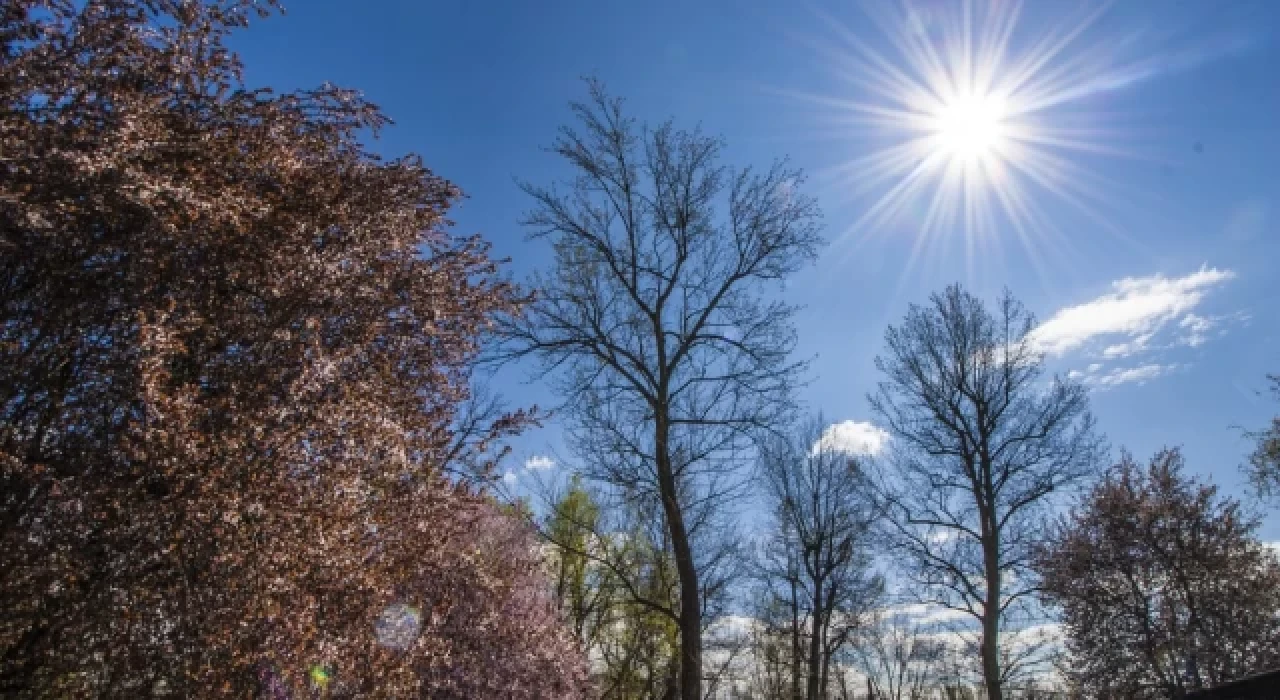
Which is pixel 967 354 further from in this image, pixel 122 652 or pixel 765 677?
pixel 765 677

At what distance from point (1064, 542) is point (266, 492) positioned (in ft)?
50.0

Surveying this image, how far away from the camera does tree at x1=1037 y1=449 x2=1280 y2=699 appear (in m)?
12.0

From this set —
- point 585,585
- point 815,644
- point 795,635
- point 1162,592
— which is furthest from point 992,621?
point 585,585

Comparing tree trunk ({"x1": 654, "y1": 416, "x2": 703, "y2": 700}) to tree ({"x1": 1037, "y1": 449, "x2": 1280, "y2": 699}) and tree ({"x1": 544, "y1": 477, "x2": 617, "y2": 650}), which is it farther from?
tree ({"x1": 544, "y1": 477, "x2": 617, "y2": 650})

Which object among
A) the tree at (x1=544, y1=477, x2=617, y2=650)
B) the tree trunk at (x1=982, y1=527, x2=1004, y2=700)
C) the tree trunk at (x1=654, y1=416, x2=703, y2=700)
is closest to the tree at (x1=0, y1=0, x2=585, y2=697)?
the tree trunk at (x1=654, y1=416, x2=703, y2=700)

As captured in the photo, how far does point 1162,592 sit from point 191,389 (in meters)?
15.7

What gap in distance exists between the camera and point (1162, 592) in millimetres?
12828

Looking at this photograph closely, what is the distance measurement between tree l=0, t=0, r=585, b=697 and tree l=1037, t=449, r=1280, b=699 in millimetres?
13162

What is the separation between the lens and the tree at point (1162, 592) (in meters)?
12.0

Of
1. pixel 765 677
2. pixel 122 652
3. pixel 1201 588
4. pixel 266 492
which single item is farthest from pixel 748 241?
pixel 765 677

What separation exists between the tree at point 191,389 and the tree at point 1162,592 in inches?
518

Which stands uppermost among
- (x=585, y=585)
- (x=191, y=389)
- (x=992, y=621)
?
(x=585, y=585)

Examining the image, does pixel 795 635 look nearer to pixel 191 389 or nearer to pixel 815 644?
pixel 815 644

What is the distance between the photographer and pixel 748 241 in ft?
33.3
